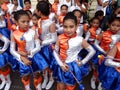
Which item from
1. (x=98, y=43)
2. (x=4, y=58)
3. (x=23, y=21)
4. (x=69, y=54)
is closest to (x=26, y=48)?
(x=23, y=21)

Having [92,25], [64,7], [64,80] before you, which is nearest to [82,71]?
[64,80]

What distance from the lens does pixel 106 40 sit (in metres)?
3.28

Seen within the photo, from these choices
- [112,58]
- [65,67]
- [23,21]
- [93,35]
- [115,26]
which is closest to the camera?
[112,58]

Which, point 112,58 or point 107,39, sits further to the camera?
point 107,39

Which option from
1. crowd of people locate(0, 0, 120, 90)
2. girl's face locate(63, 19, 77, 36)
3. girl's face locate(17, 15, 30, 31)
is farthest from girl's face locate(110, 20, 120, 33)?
girl's face locate(17, 15, 30, 31)

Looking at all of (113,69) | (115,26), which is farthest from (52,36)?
(113,69)

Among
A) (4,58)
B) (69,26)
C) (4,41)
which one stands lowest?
(4,58)

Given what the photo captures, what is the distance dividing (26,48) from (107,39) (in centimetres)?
114

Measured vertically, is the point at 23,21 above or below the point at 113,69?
above

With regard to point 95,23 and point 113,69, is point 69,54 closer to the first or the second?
point 113,69

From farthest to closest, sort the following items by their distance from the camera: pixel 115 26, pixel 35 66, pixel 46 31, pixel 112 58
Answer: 1. pixel 46 31
2. pixel 35 66
3. pixel 115 26
4. pixel 112 58

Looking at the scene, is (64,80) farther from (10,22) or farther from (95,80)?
(10,22)

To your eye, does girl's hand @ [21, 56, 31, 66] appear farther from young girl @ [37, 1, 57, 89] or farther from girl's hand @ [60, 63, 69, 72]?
girl's hand @ [60, 63, 69, 72]

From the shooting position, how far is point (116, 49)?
2736 millimetres
